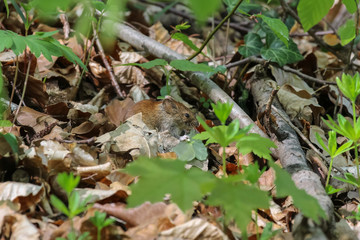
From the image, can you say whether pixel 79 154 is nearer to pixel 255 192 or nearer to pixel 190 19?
pixel 255 192

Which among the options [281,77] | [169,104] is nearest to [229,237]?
[169,104]

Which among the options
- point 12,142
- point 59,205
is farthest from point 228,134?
point 12,142

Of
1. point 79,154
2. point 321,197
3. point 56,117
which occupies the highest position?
point 321,197

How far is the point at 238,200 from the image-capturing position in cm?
130

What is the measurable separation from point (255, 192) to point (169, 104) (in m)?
1.69

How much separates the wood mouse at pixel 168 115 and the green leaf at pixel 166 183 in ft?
4.82

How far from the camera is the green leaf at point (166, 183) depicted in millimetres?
1257

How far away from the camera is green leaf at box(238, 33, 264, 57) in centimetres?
337

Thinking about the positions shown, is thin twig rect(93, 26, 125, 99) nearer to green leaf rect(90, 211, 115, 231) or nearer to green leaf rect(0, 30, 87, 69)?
green leaf rect(0, 30, 87, 69)

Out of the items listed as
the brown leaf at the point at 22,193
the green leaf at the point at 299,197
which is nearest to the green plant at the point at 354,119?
the green leaf at the point at 299,197

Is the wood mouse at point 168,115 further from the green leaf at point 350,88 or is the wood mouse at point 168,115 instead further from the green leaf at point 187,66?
the green leaf at point 350,88

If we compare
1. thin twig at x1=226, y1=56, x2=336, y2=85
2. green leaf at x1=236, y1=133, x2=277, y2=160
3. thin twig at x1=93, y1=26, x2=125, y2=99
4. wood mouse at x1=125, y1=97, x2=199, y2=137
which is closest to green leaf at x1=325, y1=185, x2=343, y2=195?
green leaf at x1=236, y1=133, x2=277, y2=160

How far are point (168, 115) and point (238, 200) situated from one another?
5.51 ft

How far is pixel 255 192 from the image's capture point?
134 centimetres
